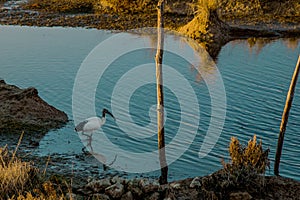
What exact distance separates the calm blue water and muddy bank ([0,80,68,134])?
18.4 inches

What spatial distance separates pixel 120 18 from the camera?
1394 inches

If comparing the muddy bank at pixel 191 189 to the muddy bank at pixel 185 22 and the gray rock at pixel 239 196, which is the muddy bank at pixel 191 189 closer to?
the gray rock at pixel 239 196

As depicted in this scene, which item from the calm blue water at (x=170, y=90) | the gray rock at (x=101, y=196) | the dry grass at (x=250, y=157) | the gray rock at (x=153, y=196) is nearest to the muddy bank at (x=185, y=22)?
the calm blue water at (x=170, y=90)

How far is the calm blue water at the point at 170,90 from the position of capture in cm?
1314

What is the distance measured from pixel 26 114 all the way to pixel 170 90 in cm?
578

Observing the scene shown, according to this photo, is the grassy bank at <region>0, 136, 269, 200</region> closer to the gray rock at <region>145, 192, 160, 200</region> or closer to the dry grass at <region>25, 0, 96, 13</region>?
the gray rock at <region>145, 192, 160, 200</region>

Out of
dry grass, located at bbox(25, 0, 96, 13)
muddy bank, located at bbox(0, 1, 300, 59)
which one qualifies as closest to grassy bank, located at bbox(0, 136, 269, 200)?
muddy bank, located at bbox(0, 1, 300, 59)

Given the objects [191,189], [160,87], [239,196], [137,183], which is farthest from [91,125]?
[239,196]

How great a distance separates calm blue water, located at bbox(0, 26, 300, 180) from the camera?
1314 centimetres

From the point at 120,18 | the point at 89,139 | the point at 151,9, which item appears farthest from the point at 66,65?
the point at 151,9

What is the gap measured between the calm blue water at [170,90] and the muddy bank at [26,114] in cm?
47

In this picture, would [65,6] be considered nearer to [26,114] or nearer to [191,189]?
[26,114]

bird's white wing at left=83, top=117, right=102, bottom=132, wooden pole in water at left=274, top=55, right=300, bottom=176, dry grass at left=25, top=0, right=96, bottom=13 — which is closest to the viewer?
wooden pole in water at left=274, top=55, right=300, bottom=176

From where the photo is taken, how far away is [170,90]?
18.2 m
